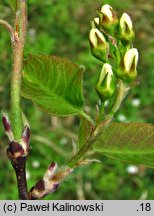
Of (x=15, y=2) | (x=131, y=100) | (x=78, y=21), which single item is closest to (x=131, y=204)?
(x=15, y=2)

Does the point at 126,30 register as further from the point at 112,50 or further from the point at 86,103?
the point at 86,103

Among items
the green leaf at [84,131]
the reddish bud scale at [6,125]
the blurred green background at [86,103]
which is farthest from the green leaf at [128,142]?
the blurred green background at [86,103]

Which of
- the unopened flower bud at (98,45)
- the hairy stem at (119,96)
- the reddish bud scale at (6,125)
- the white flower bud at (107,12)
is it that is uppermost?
the white flower bud at (107,12)

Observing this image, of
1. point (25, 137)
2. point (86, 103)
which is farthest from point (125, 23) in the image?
point (86, 103)

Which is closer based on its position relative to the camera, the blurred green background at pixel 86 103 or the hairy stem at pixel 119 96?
the hairy stem at pixel 119 96

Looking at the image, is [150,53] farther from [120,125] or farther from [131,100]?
[120,125]

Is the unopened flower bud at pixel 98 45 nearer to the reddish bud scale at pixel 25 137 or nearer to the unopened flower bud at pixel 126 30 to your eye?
the unopened flower bud at pixel 126 30

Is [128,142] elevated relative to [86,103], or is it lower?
elevated
